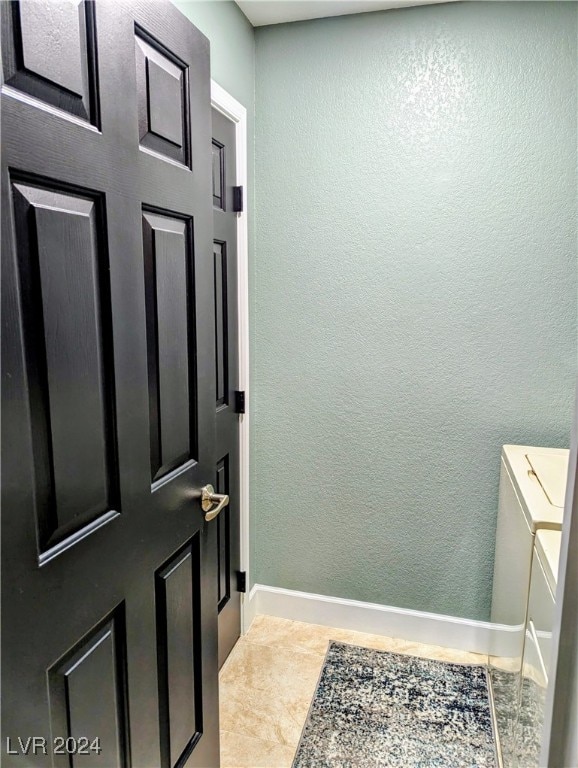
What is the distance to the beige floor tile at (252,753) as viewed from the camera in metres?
1.65

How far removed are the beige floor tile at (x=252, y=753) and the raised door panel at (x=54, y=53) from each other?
1856mm

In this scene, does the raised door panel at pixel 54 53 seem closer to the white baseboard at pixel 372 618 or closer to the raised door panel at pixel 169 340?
the raised door panel at pixel 169 340

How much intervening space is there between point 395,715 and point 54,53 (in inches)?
84.1

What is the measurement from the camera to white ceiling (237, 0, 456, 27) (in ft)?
6.32

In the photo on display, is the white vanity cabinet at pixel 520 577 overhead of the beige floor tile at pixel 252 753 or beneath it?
overhead

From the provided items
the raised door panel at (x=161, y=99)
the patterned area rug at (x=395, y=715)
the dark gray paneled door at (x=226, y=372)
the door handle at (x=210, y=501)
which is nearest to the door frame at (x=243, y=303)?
the dark gray paneled door at (x=226, y=372)

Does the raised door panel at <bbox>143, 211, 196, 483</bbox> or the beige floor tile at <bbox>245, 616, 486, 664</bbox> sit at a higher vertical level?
the raised door panel at <bbox>143, 211, 196, 483</bbox>

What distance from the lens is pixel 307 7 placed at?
6.45 feet

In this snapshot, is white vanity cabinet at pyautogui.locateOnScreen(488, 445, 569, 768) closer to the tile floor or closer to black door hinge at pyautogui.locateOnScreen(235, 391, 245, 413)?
the tile floor

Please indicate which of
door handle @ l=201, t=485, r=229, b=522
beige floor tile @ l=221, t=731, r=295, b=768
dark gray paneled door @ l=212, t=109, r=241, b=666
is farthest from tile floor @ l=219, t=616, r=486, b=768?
door handle @ l=201, t=485, r=229, b=522

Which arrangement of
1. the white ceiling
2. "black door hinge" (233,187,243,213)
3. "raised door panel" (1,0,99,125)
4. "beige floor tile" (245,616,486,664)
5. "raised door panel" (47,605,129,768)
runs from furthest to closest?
"beige floor tile" (245,616,486,664) < "black door hinge" (233,187,243,213) < the white ceiling < "raised door panel" (47,605,129,768) < "raised door panel" (1,0,99,125)

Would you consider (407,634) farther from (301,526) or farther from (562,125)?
(562,125)

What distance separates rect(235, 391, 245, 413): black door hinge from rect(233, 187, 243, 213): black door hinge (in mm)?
756

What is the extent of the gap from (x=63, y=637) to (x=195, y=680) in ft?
2.07
